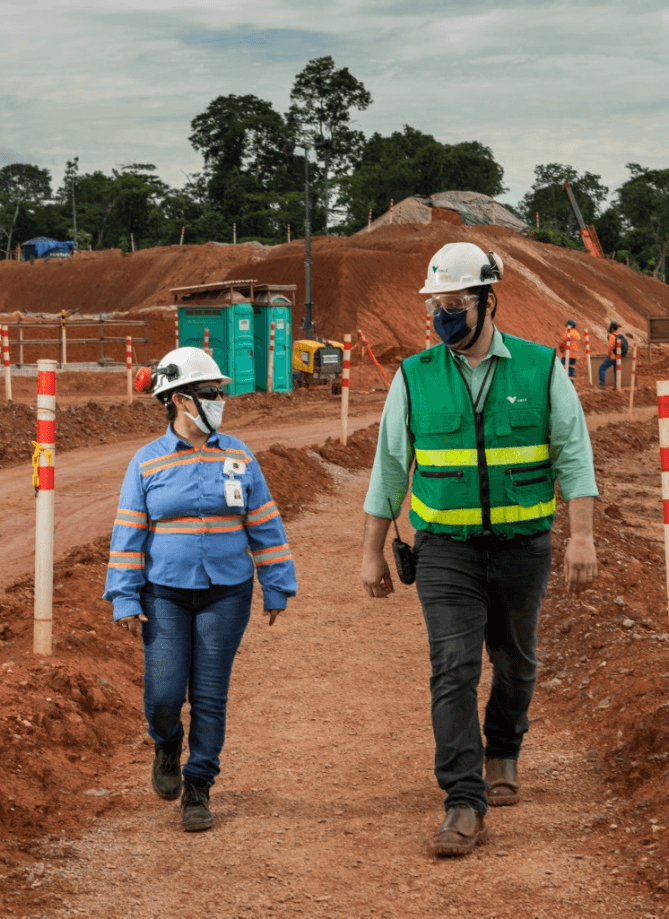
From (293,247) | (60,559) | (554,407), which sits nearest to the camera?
(554,407)

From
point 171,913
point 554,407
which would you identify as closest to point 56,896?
point 171,913

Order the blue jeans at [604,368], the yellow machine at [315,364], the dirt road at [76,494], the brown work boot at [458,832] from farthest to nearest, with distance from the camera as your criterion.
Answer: the blue jeans at [604,368]
the yellow machine at [315,364]
the dirt road at [76,494]
the brown work boot at [458,832]

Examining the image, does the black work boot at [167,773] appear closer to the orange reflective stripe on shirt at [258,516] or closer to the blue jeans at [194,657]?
the blue jeans at [194,657]

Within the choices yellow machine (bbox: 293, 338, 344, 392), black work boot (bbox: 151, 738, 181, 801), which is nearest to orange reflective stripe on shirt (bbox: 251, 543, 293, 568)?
black work boot (bbox: 151, 738, 181, 801)

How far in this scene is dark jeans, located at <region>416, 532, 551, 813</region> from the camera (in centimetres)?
371

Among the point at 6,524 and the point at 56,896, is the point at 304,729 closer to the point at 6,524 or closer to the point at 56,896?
the point at 56,896

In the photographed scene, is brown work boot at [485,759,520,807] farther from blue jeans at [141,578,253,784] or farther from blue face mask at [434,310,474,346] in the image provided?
blue face mask at [434,310,474,346]

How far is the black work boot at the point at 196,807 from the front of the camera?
3.97 m

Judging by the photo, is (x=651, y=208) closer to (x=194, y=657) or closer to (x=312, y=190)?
(x=312, y=190)

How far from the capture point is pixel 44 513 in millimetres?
5422

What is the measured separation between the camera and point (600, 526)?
1065cm

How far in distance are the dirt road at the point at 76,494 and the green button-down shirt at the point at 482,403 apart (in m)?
5.22

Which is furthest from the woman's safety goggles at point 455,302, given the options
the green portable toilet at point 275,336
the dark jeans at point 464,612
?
the green portable toilet at point 275,336

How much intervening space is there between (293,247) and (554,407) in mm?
52373
